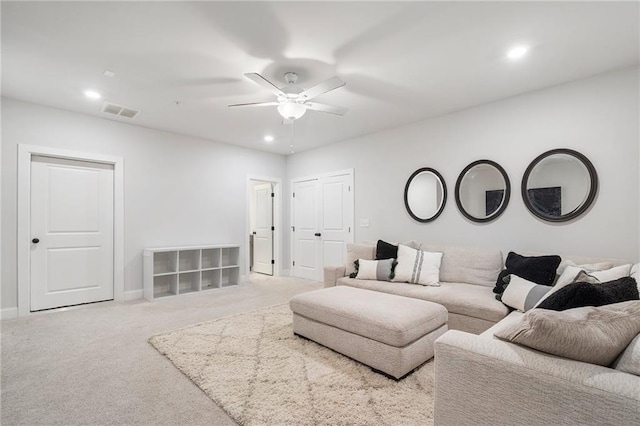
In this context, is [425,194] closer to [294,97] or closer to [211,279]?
[294,97]

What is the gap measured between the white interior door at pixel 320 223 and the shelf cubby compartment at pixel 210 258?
166 centimetres

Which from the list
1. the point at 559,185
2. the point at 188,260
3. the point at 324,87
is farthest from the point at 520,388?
the point at 188,260

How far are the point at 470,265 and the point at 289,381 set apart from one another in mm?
2438

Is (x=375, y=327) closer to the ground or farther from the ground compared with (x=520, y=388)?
closer to the ground

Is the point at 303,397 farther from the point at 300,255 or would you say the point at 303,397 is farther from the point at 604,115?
the point at 300,255

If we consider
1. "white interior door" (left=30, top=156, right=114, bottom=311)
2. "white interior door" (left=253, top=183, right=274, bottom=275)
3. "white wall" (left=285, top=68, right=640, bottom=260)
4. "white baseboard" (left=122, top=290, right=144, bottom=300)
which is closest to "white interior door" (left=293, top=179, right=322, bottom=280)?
"white interior door" (left=253, top=183, right=274, bottom=275)

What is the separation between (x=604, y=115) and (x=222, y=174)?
5225 millimetres

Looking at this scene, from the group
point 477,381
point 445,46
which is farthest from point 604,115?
point 477,381

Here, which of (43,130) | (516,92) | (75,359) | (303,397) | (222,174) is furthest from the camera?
(222,174)

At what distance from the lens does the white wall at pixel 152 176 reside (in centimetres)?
359

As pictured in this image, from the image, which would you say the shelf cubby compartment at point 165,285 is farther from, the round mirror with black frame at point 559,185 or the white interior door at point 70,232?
the round mirror with black frame at point 559,185

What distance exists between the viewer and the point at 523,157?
11.3ft

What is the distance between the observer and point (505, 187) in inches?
140

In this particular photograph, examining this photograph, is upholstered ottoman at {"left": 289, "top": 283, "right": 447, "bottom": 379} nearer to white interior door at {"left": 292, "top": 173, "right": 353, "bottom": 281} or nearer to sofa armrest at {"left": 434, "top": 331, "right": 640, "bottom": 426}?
sofa armrest at {"left": 434, "top": 331, "right": 640, "bottom": 426}
